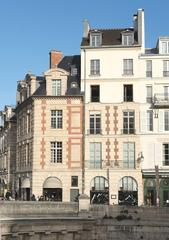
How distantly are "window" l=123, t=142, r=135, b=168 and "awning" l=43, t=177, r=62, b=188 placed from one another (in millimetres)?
5890

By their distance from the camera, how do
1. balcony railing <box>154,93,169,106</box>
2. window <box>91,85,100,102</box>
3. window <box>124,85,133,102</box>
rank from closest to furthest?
balcony railing <box>154,93,169,106</box> < window <box>124,85,133,102</box> < window <box>91,85,100,102</box>

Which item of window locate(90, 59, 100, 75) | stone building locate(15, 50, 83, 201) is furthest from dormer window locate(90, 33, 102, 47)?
stone building locate(15, 50, 83, 201)

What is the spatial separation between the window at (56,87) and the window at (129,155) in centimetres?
758

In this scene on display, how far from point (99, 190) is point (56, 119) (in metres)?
7.21

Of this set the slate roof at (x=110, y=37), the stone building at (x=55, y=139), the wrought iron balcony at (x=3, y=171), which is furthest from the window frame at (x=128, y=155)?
the wrought iron balcony at (x=3, y=171)

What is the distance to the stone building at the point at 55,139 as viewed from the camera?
153ft

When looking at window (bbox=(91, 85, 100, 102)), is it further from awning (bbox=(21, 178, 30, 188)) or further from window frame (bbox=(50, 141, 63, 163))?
awning (bbox=(21, 178, 30, 188))

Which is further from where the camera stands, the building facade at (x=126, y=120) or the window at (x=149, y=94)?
the window at (x=149, y=94)

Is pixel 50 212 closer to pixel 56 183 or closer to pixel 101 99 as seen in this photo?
pixel 56 183

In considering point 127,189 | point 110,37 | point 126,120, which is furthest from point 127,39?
point 127,189

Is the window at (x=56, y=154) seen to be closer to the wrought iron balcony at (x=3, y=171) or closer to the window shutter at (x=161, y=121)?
the window shutter at (x=161, y=121)

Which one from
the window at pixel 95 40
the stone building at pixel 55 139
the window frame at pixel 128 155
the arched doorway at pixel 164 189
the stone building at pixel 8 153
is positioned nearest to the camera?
the arched doorway at pixel 164 189

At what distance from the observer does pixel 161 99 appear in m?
46.8

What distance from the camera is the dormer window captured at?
48781mm
